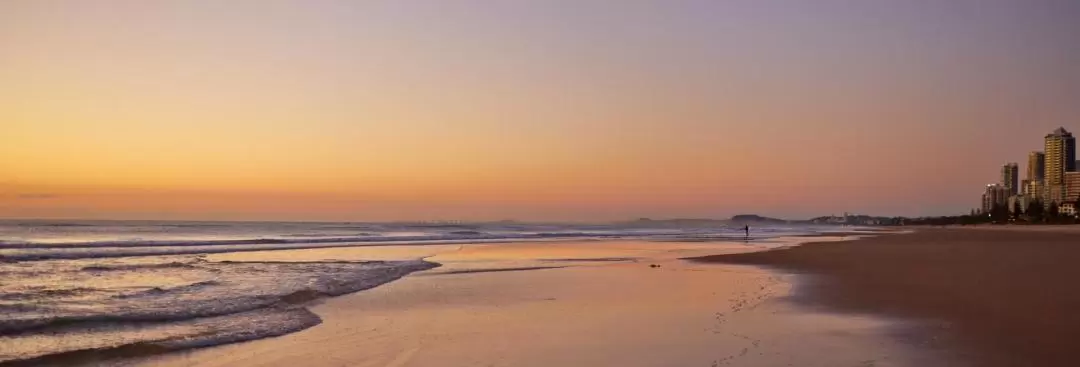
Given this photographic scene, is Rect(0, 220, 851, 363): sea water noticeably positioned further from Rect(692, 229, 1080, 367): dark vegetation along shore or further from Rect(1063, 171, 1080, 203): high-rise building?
Rect(1063, 171, 1080, 203): high-rise building

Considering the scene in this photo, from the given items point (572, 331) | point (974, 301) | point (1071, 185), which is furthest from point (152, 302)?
point (1071, 185)

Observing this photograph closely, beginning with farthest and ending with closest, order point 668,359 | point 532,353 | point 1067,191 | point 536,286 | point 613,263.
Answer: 1. point 1067,191
2. point 613,263
3. point 536,286
4. point 532,353
5. point 668,359

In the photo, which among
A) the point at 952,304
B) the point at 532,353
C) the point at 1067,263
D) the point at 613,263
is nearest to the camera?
the point at 532,353

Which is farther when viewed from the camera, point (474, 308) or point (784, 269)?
point (784, 269)

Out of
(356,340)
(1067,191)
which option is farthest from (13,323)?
(1067,191)

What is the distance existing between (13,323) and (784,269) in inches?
734

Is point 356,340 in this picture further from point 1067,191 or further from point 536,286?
point 1067,191

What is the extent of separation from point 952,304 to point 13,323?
14050mm

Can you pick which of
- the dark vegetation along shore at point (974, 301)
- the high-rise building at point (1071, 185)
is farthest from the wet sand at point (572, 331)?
the high-rise building at point (1071, 185)

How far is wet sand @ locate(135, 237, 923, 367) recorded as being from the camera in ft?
25.7

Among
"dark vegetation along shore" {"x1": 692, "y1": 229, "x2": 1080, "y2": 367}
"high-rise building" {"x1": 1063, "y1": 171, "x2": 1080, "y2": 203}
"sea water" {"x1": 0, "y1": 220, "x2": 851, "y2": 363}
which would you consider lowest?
"sea water" {"x1": 0, "y1": 220, "x2": 851, "y2": 363}

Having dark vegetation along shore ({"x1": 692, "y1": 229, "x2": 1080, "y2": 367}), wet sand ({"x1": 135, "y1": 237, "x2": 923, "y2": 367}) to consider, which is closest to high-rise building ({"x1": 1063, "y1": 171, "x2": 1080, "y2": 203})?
dark vegetation along shore ({"x1": 692, "y1": 229, "x2": 1080, "y2": 367})

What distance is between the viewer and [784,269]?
70.7 ft

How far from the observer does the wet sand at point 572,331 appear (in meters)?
7.82
